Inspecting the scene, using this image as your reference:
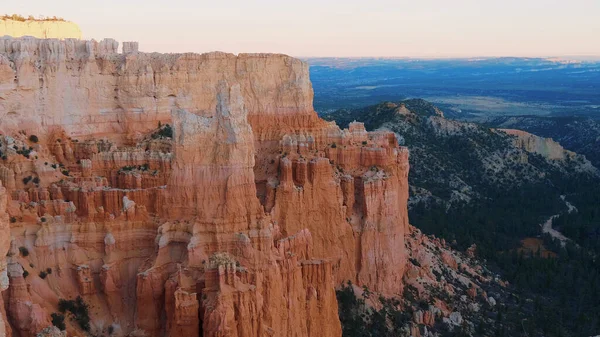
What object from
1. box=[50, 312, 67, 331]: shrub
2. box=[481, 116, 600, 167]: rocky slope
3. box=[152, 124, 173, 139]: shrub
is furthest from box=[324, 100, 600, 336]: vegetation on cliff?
box=[50, 312, 67, 331]: shrub

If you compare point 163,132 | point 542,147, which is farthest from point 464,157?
point 163,132

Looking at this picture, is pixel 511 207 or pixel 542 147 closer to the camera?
pixel 511 207

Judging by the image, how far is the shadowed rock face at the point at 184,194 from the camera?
105 ft

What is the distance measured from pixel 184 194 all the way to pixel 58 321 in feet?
25.0

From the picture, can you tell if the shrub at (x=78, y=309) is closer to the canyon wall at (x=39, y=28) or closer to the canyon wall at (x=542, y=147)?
the canyon wall at (x=39, y=28)

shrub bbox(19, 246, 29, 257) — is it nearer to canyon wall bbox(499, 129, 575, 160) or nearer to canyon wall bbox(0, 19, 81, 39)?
canyon wall bbox(0, 19, 81, 39)

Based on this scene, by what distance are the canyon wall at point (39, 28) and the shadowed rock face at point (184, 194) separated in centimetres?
A: 548

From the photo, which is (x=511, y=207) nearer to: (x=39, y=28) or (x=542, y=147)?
(x=542, y=147)

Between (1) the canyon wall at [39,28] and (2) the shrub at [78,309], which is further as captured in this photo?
(1) the canyon wall at [39,28]

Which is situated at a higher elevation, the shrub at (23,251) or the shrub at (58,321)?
the shrub at (23,251)

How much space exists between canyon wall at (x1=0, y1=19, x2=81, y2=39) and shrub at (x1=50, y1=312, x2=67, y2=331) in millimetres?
20392

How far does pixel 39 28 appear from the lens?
46.8m

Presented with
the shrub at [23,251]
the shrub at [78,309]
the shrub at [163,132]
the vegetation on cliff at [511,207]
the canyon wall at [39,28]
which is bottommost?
the vegetation on cliff at [511,207]

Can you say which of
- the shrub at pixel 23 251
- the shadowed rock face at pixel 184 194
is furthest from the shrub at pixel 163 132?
the shrub at pixel 23 251
